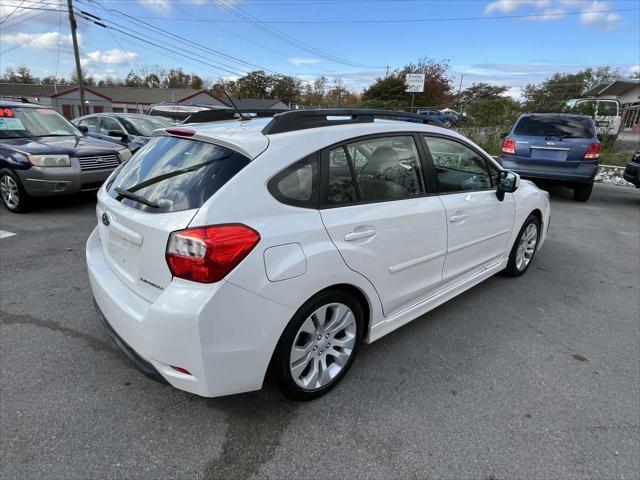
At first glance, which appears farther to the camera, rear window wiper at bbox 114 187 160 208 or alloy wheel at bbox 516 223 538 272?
alloy wheel at bbox 516 223 538 272

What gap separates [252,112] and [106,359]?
2.10 metres

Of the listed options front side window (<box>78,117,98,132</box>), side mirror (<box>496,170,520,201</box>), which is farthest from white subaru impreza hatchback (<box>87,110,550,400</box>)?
front side window (<box>78,117,98,132</box>)

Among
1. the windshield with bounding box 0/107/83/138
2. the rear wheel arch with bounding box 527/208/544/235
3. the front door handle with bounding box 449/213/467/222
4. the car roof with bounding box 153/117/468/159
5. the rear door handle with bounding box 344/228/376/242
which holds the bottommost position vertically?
the rear wheel arch with bounding box 527/208/544/235

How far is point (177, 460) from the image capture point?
6.70 feet

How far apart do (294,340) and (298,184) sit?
846mm

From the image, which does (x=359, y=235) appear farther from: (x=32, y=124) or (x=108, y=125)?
(x=108, y=125)

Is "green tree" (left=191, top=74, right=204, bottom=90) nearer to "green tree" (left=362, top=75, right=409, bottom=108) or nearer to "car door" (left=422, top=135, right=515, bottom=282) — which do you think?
"green tree" (left=362, top=75, right=409, bottom=108)

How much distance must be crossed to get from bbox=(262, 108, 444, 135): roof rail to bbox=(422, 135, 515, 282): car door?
0.49 m

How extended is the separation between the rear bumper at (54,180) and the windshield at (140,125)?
3.81m

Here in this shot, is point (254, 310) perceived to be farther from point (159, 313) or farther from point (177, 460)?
point (177, 460)

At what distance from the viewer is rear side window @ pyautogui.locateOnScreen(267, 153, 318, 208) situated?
7.01 feet

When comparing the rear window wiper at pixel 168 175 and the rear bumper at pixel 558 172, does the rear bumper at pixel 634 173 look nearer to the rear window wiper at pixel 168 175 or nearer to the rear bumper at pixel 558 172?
the rear bumper at pixel 558 172

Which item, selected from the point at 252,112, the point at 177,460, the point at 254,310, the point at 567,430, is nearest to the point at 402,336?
the point at 567,430

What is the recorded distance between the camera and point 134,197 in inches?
91.9
